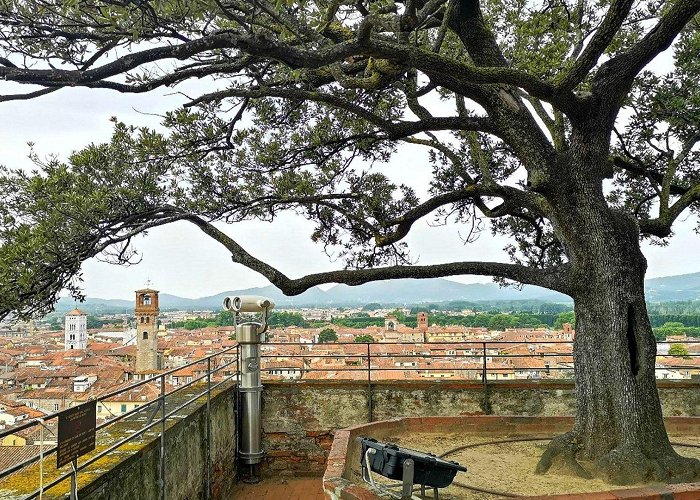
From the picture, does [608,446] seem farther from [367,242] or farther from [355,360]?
[355,360]

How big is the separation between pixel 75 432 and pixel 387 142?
5.74 meters

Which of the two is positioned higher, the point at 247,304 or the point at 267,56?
the point at 267,56

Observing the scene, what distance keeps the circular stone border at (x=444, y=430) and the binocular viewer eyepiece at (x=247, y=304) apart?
2403mm

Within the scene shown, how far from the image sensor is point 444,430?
242 inches

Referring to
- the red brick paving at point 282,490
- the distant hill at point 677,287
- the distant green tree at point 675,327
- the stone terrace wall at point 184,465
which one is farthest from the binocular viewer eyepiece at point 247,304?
the distant hill at point 677,287

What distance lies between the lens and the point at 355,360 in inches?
375

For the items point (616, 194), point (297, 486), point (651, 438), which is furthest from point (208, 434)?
point (616, 194)

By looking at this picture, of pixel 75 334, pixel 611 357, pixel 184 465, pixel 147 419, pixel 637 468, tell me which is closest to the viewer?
pixel 637 468

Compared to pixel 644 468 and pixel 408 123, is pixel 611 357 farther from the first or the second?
pixel 408 123

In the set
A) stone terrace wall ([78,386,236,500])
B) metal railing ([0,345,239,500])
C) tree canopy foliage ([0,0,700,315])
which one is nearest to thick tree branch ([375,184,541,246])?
tree canopy foliage ([0,0,700,315])

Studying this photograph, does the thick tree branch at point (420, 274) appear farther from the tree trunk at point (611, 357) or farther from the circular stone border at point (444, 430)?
the circular stone border at point (444, 430)

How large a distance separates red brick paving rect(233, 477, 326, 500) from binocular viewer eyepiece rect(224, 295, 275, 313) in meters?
2.35

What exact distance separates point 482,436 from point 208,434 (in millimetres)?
3143

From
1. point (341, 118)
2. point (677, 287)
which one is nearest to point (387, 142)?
point (341, 118)
